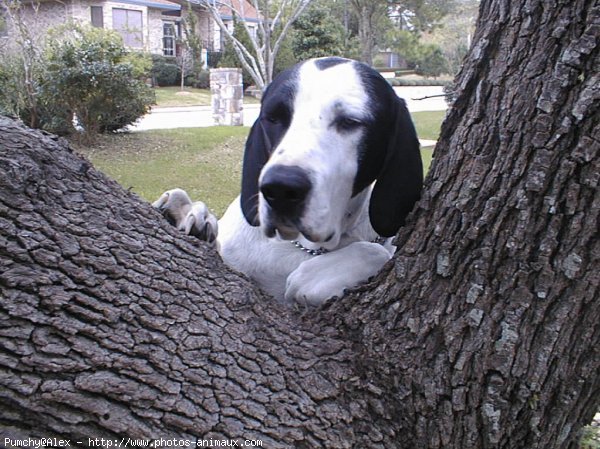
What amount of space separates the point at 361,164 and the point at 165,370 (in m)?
1.11

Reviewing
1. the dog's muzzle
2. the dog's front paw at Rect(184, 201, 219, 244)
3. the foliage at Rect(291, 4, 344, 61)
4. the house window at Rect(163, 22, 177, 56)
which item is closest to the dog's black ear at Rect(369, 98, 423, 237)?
the dog's muzzle

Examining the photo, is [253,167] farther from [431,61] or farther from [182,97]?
[431,61]

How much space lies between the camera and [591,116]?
1505 millimetres

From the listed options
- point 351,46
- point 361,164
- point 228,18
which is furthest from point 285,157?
point 228,18

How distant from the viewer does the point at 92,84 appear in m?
12.4

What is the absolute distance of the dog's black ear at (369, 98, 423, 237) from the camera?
2303mm

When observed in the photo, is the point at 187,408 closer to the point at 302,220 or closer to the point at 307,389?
the point at 307,389

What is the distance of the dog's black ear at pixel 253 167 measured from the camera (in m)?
2.54

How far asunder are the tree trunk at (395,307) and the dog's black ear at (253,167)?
Result: 69 cm

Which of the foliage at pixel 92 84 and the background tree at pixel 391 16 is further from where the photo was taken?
the background tree at pixel 391 16

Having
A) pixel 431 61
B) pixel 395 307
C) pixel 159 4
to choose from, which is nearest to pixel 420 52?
pixel 431 61

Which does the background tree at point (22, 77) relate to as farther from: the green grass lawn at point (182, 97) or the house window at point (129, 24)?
the house window at point (129, 24)

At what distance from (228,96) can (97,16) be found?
1840 cm

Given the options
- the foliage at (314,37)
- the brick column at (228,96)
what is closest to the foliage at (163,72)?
the foliage at (314,37)
